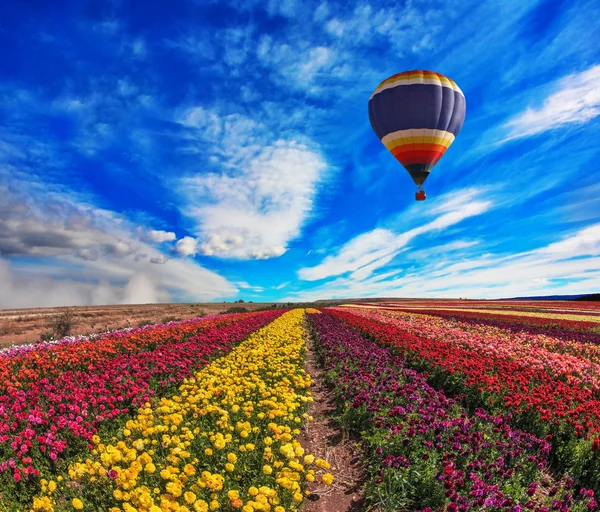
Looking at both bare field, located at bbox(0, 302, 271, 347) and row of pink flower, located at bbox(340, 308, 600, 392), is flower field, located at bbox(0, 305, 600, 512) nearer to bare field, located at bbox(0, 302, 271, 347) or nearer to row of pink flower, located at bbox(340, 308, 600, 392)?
row of pink flower, located at bbox(340, 308, 600, 392)

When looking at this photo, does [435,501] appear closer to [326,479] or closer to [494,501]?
[494,501]

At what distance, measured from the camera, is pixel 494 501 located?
3941 mm

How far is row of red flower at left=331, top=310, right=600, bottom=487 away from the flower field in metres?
0.04

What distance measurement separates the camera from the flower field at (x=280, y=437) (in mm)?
4172

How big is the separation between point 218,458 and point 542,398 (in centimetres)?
582

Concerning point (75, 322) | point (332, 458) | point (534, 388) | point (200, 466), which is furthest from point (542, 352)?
point (75, 322)

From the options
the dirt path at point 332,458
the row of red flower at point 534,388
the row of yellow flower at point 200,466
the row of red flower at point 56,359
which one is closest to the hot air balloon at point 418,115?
the row of red flower at point 534,388

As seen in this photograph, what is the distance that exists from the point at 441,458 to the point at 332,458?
189cm

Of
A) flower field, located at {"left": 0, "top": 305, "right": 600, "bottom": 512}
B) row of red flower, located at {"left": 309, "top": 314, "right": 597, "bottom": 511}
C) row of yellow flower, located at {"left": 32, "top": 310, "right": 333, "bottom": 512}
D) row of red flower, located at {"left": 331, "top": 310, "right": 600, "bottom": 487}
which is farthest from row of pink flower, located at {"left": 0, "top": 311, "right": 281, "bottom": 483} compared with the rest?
row of red flower, located at {"left": 331, "top": 310, "right": 600, "bottom": 487}

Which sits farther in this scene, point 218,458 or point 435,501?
point 218,458

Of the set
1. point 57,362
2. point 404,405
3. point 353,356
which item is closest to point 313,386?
point 353,356

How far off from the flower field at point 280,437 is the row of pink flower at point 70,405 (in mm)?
34

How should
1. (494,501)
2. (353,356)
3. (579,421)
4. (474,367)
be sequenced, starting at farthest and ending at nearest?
(353,356) < (474,367) < (579,421) < (494,501)

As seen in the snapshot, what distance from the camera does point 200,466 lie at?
5.05m
